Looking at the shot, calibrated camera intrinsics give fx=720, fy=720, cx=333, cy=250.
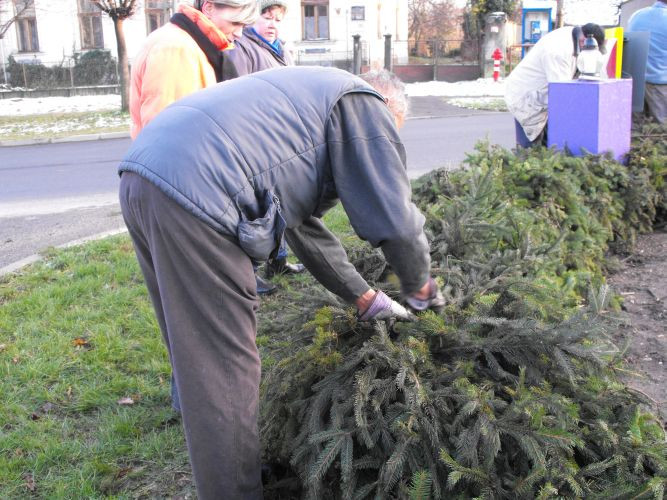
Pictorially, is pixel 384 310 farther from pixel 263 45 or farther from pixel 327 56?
pixel 327 56

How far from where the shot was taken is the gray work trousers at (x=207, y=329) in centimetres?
215

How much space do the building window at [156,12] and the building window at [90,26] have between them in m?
2.08

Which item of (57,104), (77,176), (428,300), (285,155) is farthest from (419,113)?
(285,155)

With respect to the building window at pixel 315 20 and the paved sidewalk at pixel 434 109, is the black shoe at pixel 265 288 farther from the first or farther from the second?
the building window at pixel 315 20

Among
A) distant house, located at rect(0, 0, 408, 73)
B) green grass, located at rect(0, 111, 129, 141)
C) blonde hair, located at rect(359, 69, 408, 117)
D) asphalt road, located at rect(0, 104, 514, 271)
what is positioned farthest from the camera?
distant house, located at rect(0, 0, 408, 73)

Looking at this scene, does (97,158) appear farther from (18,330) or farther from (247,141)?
(247,141)

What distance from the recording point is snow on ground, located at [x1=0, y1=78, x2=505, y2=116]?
2214cm

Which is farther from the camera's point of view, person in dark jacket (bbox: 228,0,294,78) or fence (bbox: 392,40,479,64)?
fence (bbox: 392,40,479,64)

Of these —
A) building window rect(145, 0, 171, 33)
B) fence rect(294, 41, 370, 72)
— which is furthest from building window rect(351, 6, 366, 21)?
building window rect(145, 0, 171, 33)

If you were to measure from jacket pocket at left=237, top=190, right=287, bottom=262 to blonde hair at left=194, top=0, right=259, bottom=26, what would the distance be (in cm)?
159

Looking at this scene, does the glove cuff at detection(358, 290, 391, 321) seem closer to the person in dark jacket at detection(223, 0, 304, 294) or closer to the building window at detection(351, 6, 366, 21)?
the person in dark jacket at detection(223, 0, 304, 294)

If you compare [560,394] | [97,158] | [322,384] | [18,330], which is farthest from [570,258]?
[97,158]

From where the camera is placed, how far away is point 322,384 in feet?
8.56

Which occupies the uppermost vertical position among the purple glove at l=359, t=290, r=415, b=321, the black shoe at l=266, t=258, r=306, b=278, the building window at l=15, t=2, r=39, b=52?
the building window at l=15, t=2, r=39, b=52
